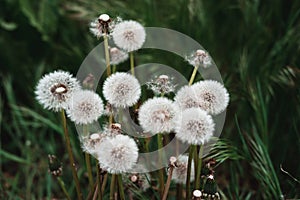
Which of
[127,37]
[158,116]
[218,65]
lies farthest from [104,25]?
[218,65]

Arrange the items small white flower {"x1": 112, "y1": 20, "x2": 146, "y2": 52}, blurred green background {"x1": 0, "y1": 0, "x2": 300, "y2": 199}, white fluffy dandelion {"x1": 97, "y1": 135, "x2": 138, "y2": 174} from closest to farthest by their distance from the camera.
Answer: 1. white fluffy dandelion {"x1": 97, "y1": 135, "x2": 138, "y2": 174}
2. small white flower {"x1": 112, "y1": 20, "x2": 146, "y2": 52}
3. blurred green background {"x1": 0, "y1": 0, "x2": 300, "y2": 199}

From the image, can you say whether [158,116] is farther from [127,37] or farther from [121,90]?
[127,37]

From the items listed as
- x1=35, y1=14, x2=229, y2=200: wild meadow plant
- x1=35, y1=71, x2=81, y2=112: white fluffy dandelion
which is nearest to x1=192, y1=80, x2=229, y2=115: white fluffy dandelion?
x1=35, y1=14, x2=229, y2=200: wild meadow plant

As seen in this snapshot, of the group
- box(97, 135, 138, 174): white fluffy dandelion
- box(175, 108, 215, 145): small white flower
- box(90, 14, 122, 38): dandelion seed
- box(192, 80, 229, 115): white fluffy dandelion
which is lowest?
box(97, 135, 138, 174): white fluffy dandelion

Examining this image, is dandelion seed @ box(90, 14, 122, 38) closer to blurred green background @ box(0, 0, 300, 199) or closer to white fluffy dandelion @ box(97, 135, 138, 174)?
white fluffy dandelion @ box(97, 135, 138, 174)

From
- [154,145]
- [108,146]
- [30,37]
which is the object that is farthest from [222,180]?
[30,37]

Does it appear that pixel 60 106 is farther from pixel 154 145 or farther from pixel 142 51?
pixel 142 51

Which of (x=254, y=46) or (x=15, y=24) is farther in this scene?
(x=15, y=24)
